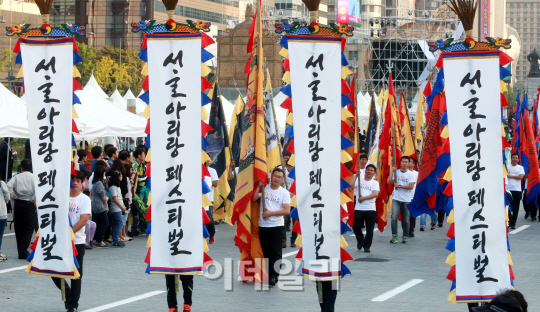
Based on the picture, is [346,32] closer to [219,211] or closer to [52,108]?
[52,108]

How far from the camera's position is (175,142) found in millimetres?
8938

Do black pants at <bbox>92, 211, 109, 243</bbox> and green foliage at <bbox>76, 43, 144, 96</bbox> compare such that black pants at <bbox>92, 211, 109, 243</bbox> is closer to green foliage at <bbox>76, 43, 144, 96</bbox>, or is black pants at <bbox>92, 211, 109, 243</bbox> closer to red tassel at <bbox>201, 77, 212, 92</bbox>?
red tassel at <bbox>201, 77, 212, 92</bbox>

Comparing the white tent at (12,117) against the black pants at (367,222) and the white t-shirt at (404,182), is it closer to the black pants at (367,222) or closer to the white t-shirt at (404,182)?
the black pants at (367,222)

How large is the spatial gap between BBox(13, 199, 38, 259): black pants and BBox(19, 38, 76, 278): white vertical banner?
4407 millimetres

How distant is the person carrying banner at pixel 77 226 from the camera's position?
31.0 ft

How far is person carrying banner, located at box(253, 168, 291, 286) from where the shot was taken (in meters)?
11.3

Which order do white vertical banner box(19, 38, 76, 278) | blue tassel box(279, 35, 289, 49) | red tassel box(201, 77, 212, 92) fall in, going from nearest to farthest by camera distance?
blue tassel box(279, 35, 289, 49), red tassel box(201, 77, 212, 92), white vertical banner box(19, 38, 76, 278)

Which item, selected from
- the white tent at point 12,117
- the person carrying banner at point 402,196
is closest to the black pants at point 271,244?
the person carrying banner at point 402,196

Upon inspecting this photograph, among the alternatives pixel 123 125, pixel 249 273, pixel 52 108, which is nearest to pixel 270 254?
pixel 249 273

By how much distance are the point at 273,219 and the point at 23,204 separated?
4.77 m

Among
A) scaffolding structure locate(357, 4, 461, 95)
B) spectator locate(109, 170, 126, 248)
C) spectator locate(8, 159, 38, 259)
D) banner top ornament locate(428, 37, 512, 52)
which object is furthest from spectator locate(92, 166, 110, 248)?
scaffolding structure locate(357, 4, 461, 95)

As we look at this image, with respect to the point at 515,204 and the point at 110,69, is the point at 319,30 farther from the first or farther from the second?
the point at 110,69

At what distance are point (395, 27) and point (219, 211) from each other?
167 feet

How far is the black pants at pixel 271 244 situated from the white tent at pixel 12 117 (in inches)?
338
